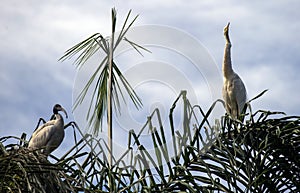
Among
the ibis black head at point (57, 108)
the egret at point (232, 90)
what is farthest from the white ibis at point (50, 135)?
the egret at point (232, 90)

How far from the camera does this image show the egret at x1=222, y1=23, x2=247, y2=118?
26.6 feet

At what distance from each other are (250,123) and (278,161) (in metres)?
0.36

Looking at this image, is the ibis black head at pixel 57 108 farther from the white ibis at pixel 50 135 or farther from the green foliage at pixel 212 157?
Result: the green foliage at pixel 212 157

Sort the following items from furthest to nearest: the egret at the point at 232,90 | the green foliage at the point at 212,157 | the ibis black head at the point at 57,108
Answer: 1. the ibis black head at the point at 57,108
2. the egret at the point at 232,90
3. the green foliage at the point at 212,157

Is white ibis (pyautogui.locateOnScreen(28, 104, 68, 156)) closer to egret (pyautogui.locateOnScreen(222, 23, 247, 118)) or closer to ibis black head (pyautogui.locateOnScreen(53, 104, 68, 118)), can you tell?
ibis black head (pyautogui.locateOnScreen(53, 104, 68, 118))

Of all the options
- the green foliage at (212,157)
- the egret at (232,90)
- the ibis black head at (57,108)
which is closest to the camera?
the green foliage at (212,157)

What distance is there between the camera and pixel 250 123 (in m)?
5.30

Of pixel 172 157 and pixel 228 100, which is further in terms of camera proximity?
pixel 228 100

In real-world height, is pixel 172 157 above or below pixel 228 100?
below

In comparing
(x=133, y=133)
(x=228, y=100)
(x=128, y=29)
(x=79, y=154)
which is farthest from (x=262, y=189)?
(x=228, y=100)

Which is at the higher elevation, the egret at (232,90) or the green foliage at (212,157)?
the egret at (232,90)

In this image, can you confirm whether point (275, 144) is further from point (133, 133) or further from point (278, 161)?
point (133, 133)

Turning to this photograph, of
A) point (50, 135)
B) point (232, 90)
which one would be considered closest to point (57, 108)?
point (50, 135)

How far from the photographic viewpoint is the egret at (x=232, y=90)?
8.12 m
